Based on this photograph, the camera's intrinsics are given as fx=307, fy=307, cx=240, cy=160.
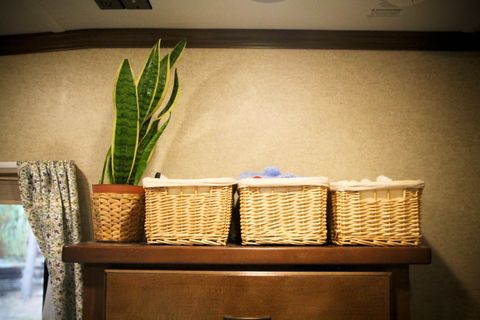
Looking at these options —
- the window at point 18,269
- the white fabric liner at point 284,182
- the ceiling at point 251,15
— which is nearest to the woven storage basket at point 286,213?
the white fabric liner at point 284,182

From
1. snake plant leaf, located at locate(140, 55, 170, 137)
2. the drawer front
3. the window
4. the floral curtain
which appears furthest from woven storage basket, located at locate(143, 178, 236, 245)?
the window

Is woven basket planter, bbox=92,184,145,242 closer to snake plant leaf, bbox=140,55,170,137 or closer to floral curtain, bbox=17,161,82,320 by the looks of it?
snake plant leaf, bbox=140,55,170,137

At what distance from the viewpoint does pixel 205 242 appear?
0.92 meters

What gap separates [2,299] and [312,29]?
2.08 metres

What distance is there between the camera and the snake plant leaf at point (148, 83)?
3.62 feet

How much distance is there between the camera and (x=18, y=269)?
1.60 metres

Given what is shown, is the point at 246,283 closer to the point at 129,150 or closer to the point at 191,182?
the point at 191,182

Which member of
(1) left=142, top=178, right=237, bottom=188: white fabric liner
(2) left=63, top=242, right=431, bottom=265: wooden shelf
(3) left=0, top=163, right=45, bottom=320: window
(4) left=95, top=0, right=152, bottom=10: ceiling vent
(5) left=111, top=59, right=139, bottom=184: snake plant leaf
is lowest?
(3) left=0, top=163, right=45, bottom=320: window

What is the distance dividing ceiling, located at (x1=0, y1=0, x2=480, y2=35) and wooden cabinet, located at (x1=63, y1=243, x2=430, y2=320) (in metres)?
1.00

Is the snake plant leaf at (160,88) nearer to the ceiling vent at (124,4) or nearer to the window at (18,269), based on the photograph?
the ceiling vent at (124,4)

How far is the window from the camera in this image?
1.57 m

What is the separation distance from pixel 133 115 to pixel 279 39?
82cm

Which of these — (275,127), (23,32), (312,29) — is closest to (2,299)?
(23,32)

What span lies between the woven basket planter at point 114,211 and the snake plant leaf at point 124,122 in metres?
0.09
